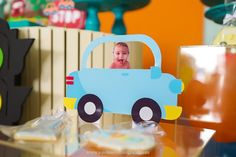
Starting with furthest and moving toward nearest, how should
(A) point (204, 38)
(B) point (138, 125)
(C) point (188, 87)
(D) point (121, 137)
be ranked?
1. (A) point (204, 38)
2. (C) point (188, 87)
3. (B) point (138, 125)
4. (D) point (121, 137)

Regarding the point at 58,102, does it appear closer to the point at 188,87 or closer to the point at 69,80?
the point at 69,80

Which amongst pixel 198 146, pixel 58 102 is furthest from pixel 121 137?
pixel 58 102

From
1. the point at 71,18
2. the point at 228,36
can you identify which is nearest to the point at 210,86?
the point at 228,36

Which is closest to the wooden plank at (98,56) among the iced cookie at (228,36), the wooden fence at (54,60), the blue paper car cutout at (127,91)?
the wooden fence at (54,60)

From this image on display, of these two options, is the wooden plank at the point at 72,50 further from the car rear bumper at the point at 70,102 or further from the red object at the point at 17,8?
the red object at the point at 17,8

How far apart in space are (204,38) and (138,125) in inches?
21.5

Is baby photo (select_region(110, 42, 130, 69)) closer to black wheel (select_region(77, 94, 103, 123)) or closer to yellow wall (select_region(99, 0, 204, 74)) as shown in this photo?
black wheel (select_region(77, 94, 103, 123))

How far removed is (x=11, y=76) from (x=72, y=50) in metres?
0.18

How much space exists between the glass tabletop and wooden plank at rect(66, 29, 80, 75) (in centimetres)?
21

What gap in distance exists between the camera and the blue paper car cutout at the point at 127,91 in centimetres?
59

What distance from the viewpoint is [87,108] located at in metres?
0.65

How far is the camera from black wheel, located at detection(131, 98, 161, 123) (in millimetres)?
594

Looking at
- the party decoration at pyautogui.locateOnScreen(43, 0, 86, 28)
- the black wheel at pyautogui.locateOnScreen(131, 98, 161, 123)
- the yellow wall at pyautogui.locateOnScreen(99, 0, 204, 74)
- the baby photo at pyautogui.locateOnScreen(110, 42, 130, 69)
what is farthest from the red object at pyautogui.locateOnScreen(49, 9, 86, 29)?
the black wheel at pyautogui.locateOnScreen(131, 98, 161, 123)

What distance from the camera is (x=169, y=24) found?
1061 mm
